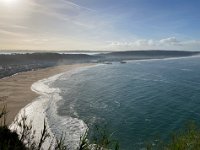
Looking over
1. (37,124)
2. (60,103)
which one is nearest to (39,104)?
(60,103)

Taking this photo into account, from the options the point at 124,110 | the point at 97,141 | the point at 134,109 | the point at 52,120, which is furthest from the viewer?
the point at 134,109

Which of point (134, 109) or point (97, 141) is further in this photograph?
point (134, 109)

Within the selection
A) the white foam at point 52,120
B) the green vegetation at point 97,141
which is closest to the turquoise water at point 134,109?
the white foam at point 52,120

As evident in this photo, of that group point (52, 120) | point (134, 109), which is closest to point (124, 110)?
point (134, 109)

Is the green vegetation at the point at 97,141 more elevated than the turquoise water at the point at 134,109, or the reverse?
the green vegetation at the point at 97,141

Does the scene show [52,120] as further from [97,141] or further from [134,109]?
[97,141]

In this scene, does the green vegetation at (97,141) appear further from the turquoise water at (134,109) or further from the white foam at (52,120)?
the turquoise water at (134,109)

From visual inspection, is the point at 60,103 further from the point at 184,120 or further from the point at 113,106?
the point at 184,120

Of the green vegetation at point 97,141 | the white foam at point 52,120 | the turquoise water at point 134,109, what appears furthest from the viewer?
the turquoise water at point 134,109

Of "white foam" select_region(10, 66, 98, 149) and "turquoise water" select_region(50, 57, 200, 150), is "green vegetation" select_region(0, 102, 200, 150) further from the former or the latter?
"turquoise water" select_region(50, 57, 200, 150)

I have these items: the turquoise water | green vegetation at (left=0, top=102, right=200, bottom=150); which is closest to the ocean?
the turquoise water

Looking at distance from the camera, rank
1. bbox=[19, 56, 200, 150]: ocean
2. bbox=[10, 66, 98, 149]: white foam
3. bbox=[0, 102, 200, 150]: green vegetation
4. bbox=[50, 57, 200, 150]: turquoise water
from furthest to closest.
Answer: bbox=[50, 57, 200, 150]: turquoise water → bbox=[19, 56, 200, 150]: ocean → bbox=[10, 66, 98, 149]: white foam → bbox=[0, 102, 200, 150]: green vegetation

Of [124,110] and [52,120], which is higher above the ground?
[124,110]
